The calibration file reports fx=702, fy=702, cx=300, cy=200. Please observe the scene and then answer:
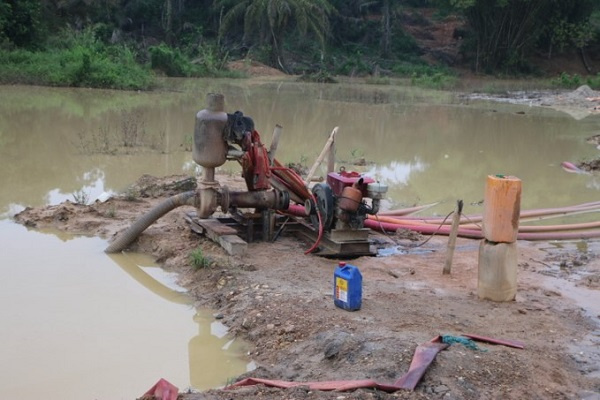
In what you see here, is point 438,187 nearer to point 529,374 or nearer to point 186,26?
point 529,374

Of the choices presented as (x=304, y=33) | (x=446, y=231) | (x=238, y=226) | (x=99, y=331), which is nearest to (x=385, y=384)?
(x=99, y=331)

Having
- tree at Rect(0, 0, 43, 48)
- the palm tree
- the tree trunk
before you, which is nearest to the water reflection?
tree at Rect(0, 0, 43, 48)

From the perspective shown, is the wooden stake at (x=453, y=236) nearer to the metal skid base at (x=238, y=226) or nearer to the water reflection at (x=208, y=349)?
the metal skid base at (x=238, y=226)

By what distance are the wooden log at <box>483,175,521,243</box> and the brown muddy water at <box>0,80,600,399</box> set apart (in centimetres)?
211

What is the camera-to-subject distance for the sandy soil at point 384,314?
385cm

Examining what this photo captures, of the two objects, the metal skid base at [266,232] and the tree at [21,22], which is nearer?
the metal skid base at [266,232]

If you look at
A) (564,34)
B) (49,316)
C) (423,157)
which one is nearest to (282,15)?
(564,34)

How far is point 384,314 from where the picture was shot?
16.4 ft

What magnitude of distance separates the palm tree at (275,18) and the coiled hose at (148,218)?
95.7 feet

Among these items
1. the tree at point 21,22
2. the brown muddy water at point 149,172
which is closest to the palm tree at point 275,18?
the brown muddy water at point 149,172

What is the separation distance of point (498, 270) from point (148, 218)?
10.8ft

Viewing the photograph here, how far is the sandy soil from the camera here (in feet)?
12.6

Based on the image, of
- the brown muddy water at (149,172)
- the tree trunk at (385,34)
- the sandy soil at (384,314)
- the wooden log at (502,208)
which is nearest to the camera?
the sandy soil at (384,314)

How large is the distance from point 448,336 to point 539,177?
28.4 feet
